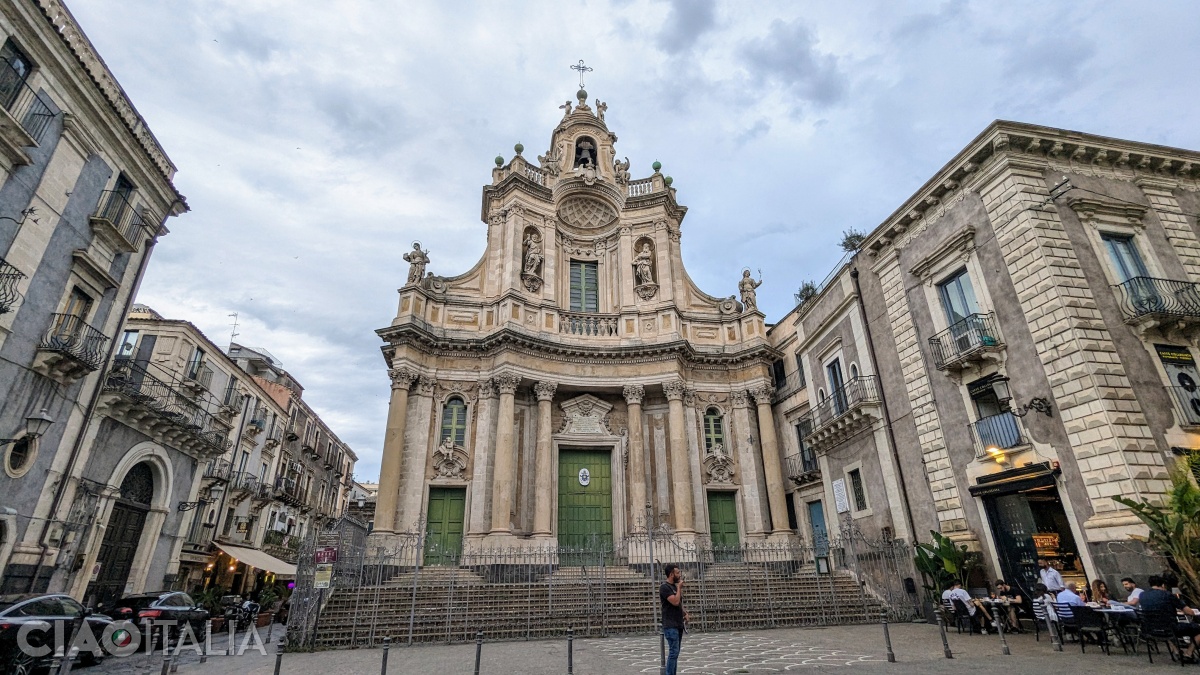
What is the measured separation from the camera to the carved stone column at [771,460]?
20.4 metres

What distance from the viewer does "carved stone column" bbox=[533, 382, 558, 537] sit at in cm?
1889

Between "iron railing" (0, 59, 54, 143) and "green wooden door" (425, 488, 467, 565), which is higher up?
"iron railing" (0, 59, 54, 143)

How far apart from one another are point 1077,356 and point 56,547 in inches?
917

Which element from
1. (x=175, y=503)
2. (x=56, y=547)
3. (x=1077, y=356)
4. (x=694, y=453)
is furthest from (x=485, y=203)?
(x=1077, y=356)

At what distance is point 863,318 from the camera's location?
17.5m

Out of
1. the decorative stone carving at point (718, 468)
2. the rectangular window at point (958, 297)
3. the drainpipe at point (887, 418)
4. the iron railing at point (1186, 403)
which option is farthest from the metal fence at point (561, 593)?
the iron railing at point (1186, 403)

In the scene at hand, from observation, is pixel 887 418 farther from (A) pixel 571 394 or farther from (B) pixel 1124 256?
(A) pixel 571 394

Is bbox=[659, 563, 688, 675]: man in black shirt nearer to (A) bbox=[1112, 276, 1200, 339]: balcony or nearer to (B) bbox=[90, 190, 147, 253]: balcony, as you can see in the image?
(A) bbox=[1112, 276, 1200, 339]: balcony

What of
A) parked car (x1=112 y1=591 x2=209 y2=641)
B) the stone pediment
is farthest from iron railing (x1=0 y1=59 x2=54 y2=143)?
the stone pediment

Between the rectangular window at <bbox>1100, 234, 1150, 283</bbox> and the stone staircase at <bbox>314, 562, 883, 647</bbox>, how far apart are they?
32.6 feet

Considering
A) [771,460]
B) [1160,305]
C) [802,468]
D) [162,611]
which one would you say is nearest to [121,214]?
[162,611]

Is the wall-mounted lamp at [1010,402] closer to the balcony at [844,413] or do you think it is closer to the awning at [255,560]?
the balcony at [844,413]

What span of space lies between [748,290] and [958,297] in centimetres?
1069

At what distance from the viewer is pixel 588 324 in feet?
75.5
